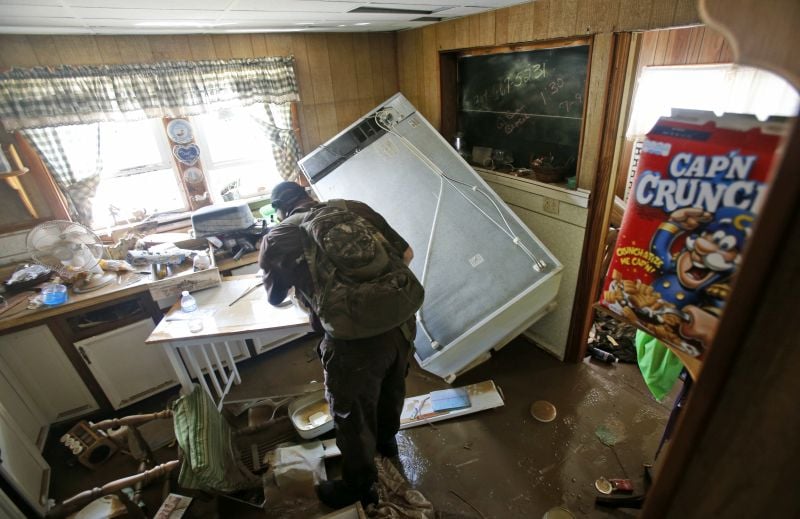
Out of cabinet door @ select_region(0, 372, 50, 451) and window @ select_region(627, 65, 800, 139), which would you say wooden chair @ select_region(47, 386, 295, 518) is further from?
window @ select_region(627, 65, 800, 139)

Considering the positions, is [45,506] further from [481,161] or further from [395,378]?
[481,161]

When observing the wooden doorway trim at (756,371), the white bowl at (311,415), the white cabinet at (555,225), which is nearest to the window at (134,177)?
the white bowl at (311,415)

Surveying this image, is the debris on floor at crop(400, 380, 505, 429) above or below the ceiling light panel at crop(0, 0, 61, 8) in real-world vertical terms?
below

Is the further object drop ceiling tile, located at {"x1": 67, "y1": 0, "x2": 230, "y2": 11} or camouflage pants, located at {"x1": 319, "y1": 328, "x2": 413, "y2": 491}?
camouflage pants, located at {"x1": 319, "y1": 328, "x2": 413, "y2": 491}

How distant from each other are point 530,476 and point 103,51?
12.5 ft

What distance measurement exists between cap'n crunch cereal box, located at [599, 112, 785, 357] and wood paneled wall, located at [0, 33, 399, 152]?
10.1 feet

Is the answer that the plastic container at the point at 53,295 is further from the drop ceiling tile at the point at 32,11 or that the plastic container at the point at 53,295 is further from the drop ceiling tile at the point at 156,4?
the drop ceiling tile at the point at 156,4

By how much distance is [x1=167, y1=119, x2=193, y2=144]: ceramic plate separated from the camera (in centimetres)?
297

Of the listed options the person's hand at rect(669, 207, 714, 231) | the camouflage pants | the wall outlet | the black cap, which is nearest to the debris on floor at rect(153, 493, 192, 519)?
the camouflage pants

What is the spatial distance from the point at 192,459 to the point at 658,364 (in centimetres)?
221

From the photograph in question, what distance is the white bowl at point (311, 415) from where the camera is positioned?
7.57 feet

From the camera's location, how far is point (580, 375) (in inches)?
109

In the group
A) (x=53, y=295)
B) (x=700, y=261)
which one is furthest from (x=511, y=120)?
(x=53, y=295)

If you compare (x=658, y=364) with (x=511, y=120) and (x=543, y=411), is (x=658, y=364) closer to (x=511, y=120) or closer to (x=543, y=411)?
(x=543, y=411)
